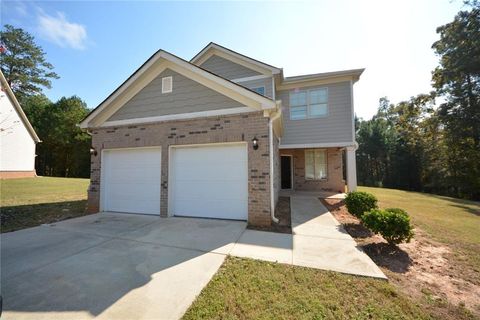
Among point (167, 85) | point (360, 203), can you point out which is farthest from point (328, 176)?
point (167, 85)

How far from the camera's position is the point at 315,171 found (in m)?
13.8

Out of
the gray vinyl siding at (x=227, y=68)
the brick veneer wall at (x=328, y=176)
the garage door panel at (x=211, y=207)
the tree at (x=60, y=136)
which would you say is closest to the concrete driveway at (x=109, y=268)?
the garage door panel at (x=211, y=207)

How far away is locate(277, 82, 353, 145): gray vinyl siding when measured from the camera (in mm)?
10734

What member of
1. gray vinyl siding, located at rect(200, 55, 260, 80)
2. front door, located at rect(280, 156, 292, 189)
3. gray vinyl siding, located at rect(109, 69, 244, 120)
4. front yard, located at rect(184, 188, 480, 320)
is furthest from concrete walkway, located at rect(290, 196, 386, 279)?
gray vinyl siding, located at rect(200, 55, 260, 80)

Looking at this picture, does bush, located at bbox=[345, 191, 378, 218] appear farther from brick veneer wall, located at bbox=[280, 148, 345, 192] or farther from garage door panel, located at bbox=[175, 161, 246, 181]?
brick veneer wall, located at bbox=[280, 148, 345, 192]

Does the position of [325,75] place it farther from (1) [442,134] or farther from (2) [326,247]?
(1) [442,134]

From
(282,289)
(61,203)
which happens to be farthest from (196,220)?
(61,203)

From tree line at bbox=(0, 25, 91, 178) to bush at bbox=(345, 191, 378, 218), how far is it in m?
30.9

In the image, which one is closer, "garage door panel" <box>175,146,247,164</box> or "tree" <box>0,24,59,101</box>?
"garage door panel" <box>175,146,247,164</box>

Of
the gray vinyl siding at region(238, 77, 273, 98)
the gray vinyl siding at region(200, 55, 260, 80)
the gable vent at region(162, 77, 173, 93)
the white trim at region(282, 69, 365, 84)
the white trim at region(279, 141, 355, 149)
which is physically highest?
the gray vinyl siding at region(200, 55, 260, 80)

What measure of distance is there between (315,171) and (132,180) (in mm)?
10788

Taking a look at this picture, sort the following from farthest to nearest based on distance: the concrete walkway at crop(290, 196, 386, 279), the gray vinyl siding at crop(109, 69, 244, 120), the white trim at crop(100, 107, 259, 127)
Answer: the gray vinyl siding at crop(109, 69, 244, 120) → the white trim at crop(100, 107, 259, 127) → the concrete walkway at crop(290, 196, 386, 279)

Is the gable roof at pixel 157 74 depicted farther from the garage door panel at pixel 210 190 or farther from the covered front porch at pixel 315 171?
the covered front porch at pixel 315 171

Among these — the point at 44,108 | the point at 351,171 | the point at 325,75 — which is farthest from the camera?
the point at 44,108
